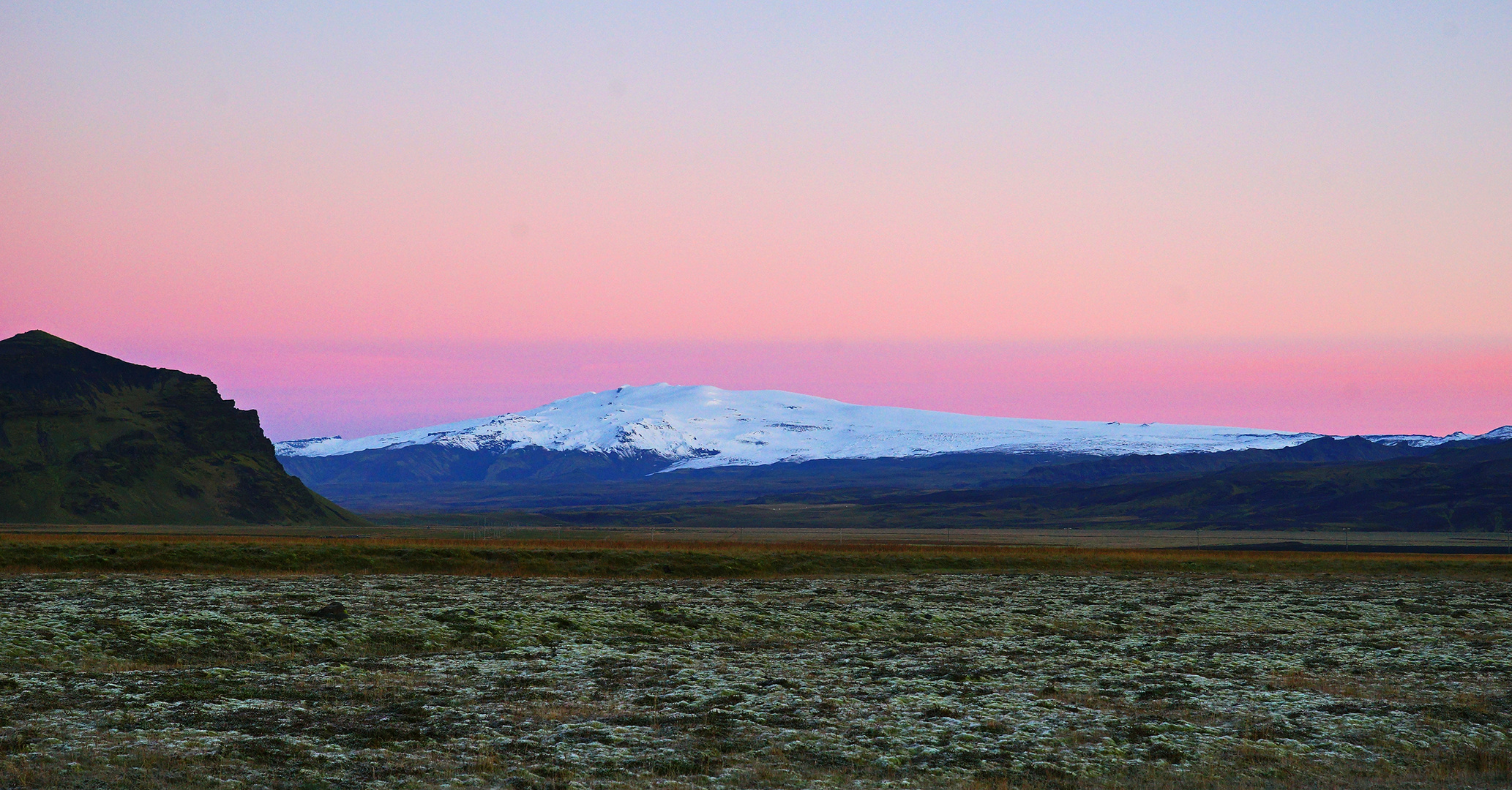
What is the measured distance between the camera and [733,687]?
2572cm

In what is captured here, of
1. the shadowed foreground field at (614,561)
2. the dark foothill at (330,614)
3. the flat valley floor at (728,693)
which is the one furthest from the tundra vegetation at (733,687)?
the shadowed foreground field at (614,561)

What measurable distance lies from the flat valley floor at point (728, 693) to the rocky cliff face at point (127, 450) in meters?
114

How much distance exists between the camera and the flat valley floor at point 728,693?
18.1 metres

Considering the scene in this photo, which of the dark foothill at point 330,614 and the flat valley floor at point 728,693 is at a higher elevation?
the dark foothill at point 330,614

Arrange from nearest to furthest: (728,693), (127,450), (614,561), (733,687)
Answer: (728,693)
(733,687)
(614,561)
(127,450)

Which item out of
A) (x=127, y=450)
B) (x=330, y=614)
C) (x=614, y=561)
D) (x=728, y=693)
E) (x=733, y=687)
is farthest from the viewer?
(x=127, y=450)

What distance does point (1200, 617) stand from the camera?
42.9 metres

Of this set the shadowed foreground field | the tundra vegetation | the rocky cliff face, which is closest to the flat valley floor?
the tundra vegetation

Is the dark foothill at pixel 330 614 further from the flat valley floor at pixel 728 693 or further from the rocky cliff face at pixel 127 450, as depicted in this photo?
the rocky cliff face at pixel 127 450

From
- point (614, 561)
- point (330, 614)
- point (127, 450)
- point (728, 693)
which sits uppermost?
point (127, 450)

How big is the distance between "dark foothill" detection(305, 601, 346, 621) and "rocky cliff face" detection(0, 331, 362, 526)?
120 metres

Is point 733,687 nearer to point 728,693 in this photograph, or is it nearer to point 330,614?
point 728,693

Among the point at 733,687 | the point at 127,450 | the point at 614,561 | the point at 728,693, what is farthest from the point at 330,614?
the point at 127,450

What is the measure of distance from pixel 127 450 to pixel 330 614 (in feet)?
468
